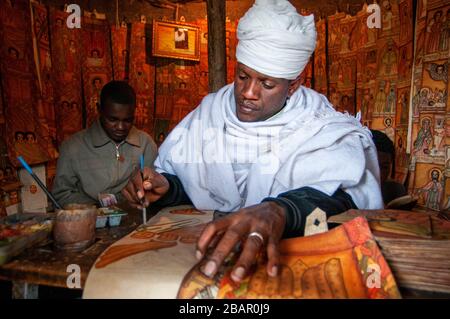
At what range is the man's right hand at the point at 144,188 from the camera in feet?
5.77

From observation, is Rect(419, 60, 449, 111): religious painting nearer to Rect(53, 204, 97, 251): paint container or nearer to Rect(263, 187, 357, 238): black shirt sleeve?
Rect(263, 187, 357, 238): black shirt sleeve

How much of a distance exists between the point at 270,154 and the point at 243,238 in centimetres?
84

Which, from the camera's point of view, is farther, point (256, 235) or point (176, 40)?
point (176, 40)

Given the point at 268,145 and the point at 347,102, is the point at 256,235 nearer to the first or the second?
the point at 268,145

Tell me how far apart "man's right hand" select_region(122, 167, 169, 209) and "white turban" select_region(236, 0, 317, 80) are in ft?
2.48

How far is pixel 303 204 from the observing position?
1.44m

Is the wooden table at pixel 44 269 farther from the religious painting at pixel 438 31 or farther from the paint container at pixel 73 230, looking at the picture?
the religious painting at pixel 438 31

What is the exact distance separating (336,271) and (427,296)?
10.4 inches

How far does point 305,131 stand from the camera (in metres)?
1.87

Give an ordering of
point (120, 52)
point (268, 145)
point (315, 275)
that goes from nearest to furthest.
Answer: point (315, 275)
point (268, 145)
point (120, 52)

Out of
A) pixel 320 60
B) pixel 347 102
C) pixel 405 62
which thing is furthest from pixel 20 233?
pixel 320 60

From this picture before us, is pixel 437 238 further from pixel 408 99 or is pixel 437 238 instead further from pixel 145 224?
pixel 408 99
